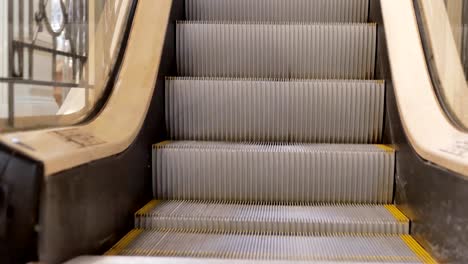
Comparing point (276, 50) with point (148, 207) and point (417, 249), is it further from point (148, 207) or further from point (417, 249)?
point (417, 249)

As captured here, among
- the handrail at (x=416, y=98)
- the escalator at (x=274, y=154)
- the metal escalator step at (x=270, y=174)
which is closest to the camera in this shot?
the handrail at (x=416, y=98)

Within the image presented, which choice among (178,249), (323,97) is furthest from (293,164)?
(178,249)

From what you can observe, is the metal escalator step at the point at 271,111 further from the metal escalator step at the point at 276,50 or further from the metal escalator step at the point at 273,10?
the metal escalator step at the point at 273,10

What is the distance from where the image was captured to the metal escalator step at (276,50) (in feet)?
8.18

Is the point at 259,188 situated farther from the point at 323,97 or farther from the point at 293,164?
the point at 323,97

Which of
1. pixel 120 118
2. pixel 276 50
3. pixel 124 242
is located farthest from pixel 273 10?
pixel 124 242

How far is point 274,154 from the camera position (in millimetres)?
1997

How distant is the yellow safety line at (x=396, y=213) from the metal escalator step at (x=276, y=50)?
0.84 meters

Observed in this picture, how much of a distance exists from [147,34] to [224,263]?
123 centimetres

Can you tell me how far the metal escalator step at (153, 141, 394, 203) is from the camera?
6.48 feet

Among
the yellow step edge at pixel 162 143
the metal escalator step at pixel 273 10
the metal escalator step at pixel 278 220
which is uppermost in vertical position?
the metal escalator step at pixel 273 10

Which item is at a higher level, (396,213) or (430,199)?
(430,199)

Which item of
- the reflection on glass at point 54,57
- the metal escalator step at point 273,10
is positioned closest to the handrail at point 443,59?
the metal escalator step at point 273,10

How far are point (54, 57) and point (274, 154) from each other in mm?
963
